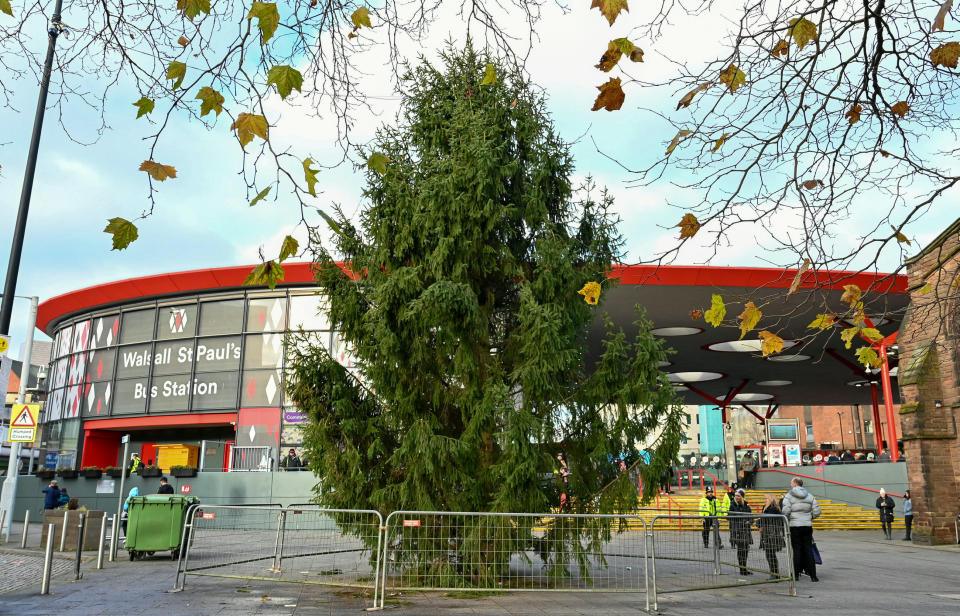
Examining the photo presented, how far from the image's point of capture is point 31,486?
26.6 m

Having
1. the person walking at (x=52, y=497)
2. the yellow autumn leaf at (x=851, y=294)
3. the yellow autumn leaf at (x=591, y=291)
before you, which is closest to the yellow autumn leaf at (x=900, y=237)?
the yellow autumn leaf at (x=851, y=294)

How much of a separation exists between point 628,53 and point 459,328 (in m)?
7.03

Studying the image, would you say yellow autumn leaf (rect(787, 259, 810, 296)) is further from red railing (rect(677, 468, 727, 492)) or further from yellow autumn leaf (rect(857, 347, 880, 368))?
red railing (rect(677, 468, 727, 492))

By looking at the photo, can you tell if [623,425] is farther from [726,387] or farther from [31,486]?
[726,387]

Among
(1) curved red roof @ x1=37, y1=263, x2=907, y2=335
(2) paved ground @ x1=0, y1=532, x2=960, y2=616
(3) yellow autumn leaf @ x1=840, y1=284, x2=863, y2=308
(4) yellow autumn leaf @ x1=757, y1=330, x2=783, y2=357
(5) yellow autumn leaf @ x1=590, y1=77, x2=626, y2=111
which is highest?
(1) curved red roof @ x1=37, y1=263, x2=907, y2=335

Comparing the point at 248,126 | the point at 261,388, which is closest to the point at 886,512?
the point at 261,388

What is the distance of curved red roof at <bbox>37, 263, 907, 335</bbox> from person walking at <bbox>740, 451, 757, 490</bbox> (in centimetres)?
1099

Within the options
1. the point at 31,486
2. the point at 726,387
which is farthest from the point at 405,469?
the point at 726,387

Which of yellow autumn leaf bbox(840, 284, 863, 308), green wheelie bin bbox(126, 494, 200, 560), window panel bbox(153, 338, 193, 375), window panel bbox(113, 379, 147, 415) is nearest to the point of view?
yellow autumn leaf bbox(840, 284, 863, 308)

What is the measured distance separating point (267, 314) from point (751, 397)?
38315mm

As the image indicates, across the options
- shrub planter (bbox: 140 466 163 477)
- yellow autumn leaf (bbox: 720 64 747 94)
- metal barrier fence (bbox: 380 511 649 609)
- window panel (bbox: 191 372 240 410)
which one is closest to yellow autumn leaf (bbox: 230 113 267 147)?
yellow autumn leaf (bbox: 720 64 747 94)

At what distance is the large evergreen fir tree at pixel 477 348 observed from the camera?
10.6m

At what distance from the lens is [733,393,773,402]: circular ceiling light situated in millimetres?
52312

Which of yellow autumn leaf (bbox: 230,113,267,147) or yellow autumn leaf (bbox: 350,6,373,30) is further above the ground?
yellow autumn leaf (bbox: 350,6,373,30)
